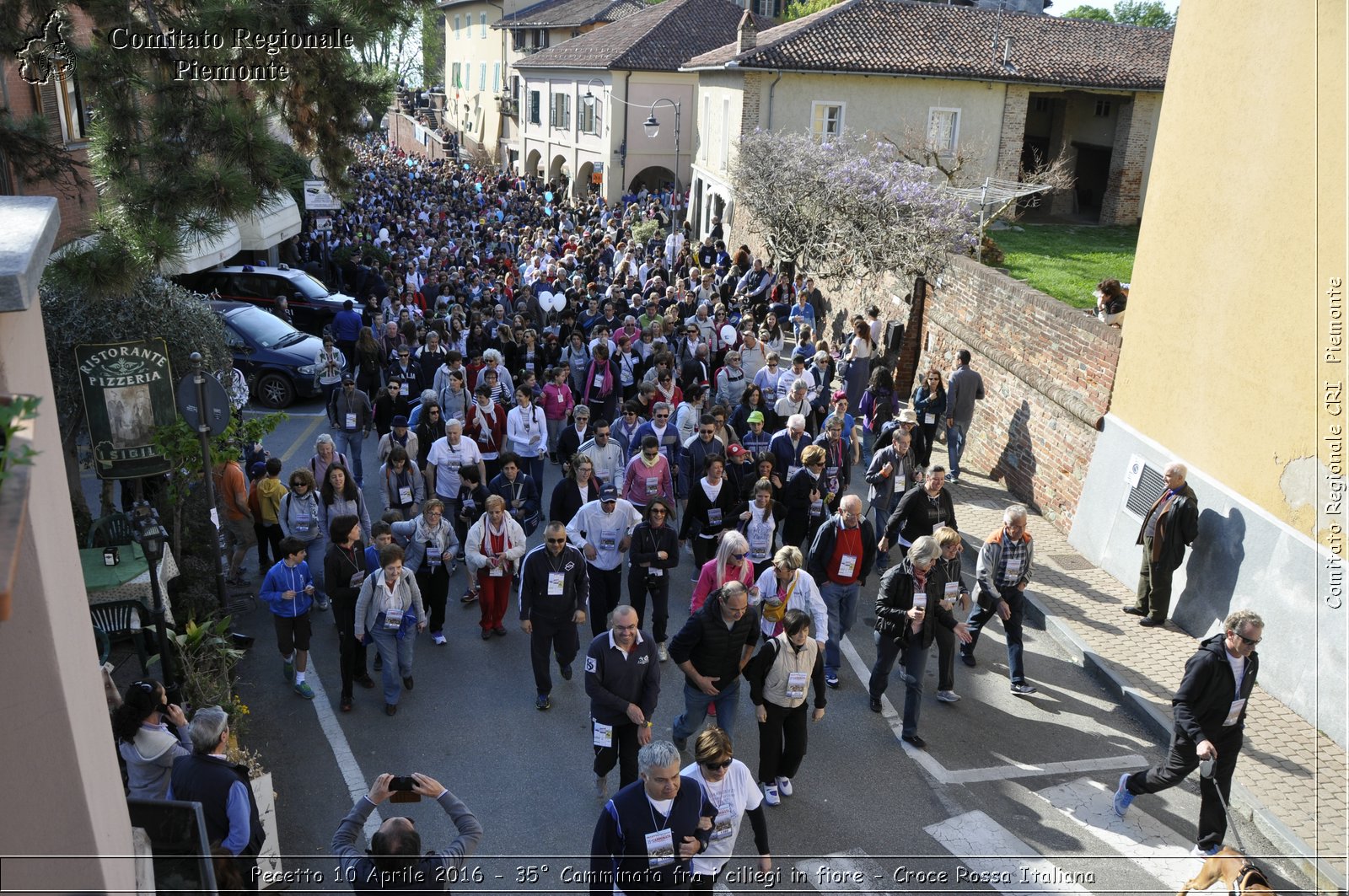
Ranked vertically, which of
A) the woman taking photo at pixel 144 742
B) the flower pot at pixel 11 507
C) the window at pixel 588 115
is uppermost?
the window at pixel 588 115

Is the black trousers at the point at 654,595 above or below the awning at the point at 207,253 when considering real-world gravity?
below

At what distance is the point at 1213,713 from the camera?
6.74 m

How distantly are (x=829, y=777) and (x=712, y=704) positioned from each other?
1015 mm

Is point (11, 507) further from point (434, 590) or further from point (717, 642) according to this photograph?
point (434, 590)

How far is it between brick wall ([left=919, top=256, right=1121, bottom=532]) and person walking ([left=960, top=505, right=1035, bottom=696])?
4092 mm

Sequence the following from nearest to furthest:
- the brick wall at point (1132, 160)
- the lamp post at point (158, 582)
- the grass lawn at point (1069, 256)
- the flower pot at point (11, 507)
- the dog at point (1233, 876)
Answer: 1. the flower pot at point (11, 507)
2. the dog at point (1233, 876)
3. the lamp post at point (158, 582)
4. the grass lawn at point (1069, 256)
5. the brick wall at point (1132, 160)

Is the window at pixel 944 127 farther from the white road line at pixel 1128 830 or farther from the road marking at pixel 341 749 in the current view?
the road marking at pixel 341 749

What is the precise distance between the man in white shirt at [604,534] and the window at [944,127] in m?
24.9

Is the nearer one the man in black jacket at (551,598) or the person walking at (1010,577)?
the man in black jacket at (551,598)

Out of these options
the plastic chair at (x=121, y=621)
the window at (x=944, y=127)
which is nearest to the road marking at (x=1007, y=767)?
the plastic chair at (x=121, y=621)

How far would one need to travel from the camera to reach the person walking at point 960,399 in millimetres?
13461

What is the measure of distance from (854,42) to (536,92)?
84.4ft

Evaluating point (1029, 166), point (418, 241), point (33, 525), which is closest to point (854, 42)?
point (1029, 166)

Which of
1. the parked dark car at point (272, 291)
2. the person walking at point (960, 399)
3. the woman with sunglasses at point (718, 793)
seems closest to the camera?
the woman with sunglasses at point (718, 793)
